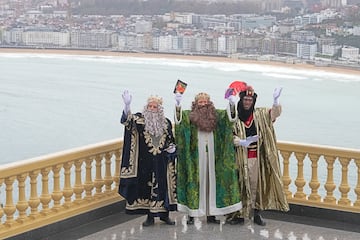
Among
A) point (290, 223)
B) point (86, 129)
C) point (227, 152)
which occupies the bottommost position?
point (86, 129)

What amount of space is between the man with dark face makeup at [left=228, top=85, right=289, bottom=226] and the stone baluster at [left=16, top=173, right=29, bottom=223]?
142 centimetres

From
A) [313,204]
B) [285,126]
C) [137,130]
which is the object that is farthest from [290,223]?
[285,126]

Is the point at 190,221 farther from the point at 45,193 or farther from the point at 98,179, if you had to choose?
the point at 45,193

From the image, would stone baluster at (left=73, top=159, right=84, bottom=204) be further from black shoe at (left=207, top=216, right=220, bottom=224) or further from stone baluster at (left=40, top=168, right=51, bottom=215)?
black shoe at (left=207, top=216, right=220, bottom=224)

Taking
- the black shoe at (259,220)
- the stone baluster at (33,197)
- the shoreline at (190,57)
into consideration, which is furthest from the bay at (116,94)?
the stone baluster at (33,197)

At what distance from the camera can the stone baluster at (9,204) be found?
459 cm

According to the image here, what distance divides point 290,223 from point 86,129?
30.4 meters

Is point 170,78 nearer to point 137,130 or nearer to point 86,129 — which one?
point 86,129

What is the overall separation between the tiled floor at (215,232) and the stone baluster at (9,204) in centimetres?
52

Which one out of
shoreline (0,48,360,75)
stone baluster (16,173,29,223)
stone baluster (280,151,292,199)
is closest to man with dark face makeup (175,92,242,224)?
stone baluster (280,151,292,199)

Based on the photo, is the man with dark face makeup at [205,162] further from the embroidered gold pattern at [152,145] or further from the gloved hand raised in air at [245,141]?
the embroidered gold pattern at [152,145]

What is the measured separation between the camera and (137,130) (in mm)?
5062

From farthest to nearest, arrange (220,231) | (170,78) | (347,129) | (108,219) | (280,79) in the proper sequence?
(170,78), (280,79), (347,129), (108,219), (220,231)

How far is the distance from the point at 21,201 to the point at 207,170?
1.27m
